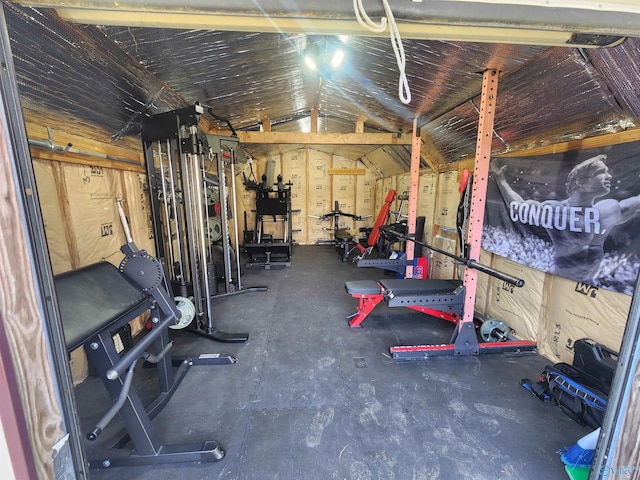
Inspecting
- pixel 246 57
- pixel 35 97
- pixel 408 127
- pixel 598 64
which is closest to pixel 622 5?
pixel 598 64

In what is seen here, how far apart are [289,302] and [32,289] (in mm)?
2900

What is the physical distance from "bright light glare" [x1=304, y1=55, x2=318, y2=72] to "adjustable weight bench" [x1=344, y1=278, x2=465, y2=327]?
2139mm

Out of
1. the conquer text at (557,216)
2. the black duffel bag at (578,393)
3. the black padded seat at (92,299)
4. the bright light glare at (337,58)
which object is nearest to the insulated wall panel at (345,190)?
Answer: the bright light glare at (337,58)

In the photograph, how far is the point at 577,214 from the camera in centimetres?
187

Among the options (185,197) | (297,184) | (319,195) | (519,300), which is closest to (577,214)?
(519,300)

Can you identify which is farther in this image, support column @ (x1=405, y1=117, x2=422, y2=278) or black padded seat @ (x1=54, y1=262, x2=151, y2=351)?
support column @ (x1=405, y1=117, x2=422, y2=278)

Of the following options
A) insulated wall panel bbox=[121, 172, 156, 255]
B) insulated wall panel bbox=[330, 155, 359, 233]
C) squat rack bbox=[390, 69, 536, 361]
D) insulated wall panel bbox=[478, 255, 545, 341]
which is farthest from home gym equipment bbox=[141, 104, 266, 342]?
insulated wall panel bbox=[330, 155, 359, 233]

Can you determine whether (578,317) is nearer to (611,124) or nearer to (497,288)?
(497,288)

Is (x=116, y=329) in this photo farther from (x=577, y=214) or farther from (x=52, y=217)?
(x=577, y=214)

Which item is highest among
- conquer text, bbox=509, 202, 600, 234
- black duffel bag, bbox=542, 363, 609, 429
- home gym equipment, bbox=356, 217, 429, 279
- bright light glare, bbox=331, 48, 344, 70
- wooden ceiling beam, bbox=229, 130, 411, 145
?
bright light glare, bbox=331, 48, 344, 70

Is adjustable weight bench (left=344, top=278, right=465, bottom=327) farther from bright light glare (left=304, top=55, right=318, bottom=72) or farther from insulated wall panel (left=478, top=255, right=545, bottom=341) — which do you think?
bright light glare (left=304, top=55, right=318, bottom=72)

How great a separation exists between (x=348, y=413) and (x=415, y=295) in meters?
1.22

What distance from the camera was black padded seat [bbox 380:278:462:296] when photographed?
255 centimetres

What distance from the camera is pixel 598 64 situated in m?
1.50
